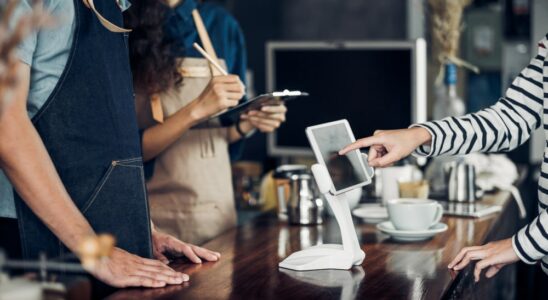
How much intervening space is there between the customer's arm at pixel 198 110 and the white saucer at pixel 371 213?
0.52 meters

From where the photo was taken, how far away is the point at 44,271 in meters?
1.12

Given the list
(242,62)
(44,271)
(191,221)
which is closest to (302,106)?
(242,62)

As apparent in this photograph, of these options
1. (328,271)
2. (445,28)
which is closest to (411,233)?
(328,271)

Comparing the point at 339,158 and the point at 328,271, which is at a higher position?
the point at 339,158

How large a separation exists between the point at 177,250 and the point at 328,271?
389 mm

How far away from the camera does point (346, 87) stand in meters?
3.21

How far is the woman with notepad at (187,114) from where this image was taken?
8.18 feet

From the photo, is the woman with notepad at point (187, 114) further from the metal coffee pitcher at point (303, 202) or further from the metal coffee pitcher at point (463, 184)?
the metal coffee pitcher at point (463, 184)

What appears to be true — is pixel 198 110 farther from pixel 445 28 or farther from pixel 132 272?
pixel 445 28

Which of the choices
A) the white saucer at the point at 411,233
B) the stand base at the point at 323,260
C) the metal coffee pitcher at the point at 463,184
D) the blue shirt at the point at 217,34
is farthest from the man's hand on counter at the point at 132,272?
the metal coffee pitcher at the point at 463,184

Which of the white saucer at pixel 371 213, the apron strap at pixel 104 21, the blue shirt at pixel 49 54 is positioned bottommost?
the white saucer at pixel 371 213

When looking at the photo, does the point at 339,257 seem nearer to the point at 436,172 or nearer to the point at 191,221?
the point at 191,221

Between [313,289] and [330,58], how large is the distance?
1.64 m

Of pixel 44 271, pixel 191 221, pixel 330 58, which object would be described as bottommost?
pixel 191 221
